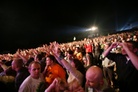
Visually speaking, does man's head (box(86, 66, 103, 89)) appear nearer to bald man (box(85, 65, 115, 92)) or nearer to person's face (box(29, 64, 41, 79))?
bald man (box(85, 65, 115, 92))

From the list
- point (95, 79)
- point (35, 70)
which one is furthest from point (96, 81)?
point (35, 70)

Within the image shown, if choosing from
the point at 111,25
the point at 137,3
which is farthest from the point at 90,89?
the point at 111,25

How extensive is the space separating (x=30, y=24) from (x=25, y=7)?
5282 mm

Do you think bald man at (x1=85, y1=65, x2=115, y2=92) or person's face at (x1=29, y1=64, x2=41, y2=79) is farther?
person's face at (x1=29, y1=64, x2=41, y2=79)

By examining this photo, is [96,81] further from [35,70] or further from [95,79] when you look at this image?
[35,70]

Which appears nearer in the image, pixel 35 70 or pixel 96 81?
pixel 96 81

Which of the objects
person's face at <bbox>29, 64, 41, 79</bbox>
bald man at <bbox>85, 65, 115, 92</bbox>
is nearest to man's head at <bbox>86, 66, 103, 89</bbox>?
bald man at <bbox>85, 65, 115, 92</bbox>

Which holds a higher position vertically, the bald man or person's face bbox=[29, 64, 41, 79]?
person's face bbox=[29, 64, 41, 79]

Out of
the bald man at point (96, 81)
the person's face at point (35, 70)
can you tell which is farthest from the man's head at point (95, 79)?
the person's face at point (35, 70)

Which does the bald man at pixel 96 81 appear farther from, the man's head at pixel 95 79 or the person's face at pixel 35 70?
the person's face at pixel 35 70

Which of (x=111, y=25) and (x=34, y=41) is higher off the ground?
(x=111, y=25)

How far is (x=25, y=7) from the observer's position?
219 feet

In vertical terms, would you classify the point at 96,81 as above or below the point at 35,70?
below

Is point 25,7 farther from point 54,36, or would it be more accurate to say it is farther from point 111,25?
point 111,25
